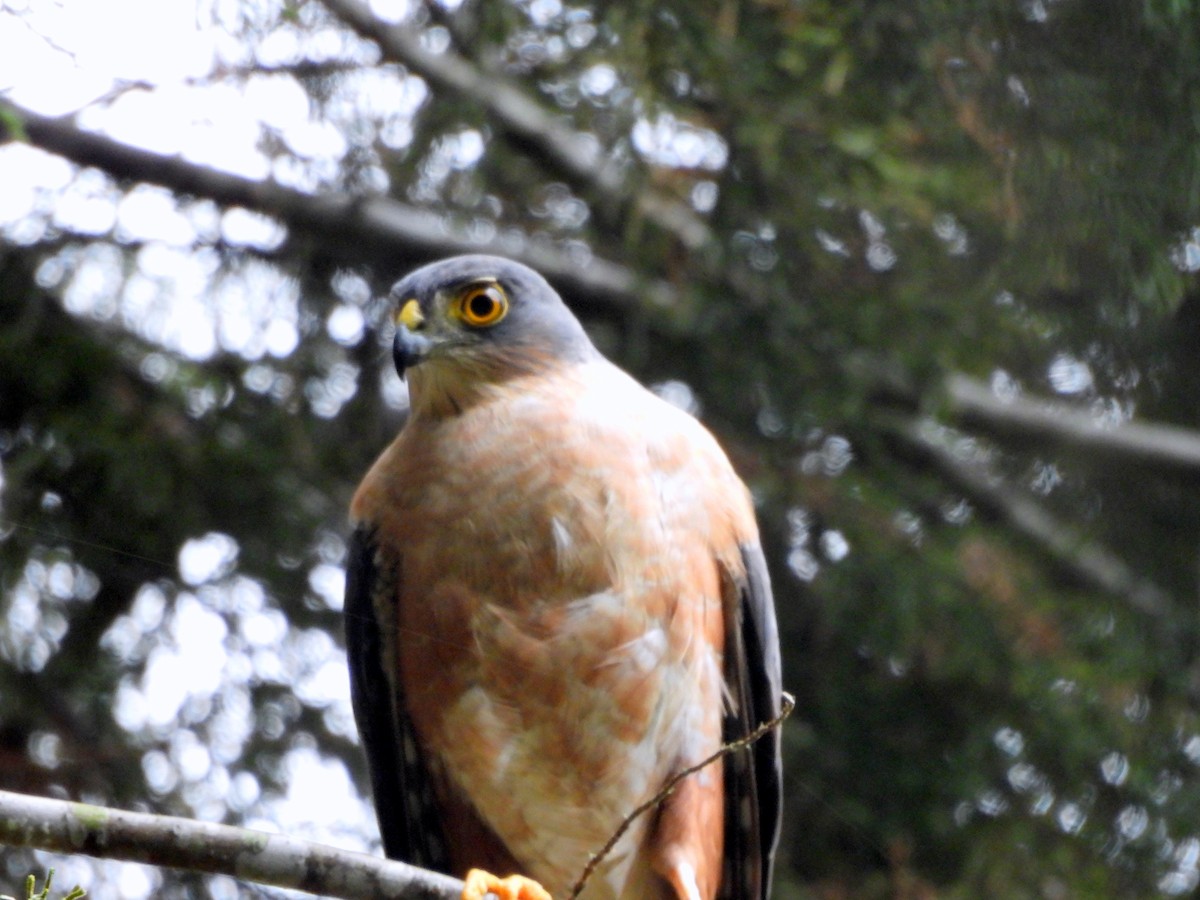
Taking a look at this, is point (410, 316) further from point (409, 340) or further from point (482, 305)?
point (482, 305)

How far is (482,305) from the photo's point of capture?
2488mm

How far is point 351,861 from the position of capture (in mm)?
1383

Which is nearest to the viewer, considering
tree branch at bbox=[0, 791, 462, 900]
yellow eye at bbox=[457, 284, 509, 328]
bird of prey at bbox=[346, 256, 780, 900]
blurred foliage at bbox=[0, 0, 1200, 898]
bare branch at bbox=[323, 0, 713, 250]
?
tree branch at bbox=[0, 791, 462, 900]

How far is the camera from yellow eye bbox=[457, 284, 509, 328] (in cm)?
247

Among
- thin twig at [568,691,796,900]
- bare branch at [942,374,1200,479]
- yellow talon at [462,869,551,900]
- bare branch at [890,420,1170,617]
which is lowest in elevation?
bare branch at [890,420,1170,617]

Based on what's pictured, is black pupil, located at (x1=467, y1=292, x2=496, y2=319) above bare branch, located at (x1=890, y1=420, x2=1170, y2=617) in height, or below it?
above

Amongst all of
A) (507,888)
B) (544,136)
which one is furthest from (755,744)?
(544,136)

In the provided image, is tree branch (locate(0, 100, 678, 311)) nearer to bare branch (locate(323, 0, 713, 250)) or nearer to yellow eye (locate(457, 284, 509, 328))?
bare branch (locate(323, 0, 713, 250))

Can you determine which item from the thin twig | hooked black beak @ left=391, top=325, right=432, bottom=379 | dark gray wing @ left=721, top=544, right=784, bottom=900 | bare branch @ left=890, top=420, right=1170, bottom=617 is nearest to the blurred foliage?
bare branch @ left=890, top=420, right=1170, bottom=617

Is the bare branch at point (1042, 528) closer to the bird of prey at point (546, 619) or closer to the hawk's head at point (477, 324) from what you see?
the bird of prey at point (546, 619)

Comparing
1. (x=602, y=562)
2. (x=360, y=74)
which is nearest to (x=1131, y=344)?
(x=602, y=562)

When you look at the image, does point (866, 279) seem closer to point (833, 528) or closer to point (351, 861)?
point (833, 528)

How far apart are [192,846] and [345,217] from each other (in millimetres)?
1587

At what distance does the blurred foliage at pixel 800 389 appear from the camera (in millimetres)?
1468
